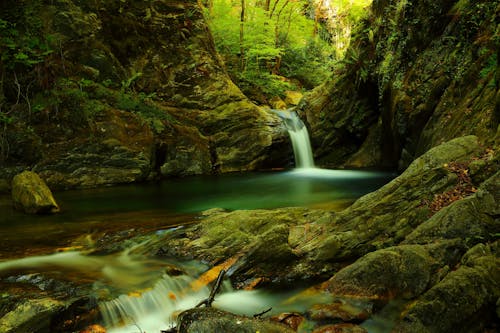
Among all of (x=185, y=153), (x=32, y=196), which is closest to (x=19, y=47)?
(x=32, y=196)

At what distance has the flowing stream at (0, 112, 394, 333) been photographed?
4.19 metres

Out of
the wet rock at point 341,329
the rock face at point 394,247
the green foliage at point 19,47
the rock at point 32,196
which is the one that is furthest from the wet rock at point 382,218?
the green foliage at point 19,47

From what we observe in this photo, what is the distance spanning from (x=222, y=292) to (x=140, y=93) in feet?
Answer: 40.3

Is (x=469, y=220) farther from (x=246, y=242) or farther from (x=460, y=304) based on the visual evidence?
(x=246, y=242)

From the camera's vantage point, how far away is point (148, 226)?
698 centimetres

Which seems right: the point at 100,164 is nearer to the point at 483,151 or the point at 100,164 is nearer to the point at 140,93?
the point at 140,93

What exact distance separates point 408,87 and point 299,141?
643 cm

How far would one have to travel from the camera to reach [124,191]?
11.2m

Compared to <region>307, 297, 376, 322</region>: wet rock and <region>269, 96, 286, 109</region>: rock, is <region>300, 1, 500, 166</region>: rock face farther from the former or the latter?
<region>269, 96, 286, 109</region>: rock

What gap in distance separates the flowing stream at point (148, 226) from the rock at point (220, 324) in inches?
32.1

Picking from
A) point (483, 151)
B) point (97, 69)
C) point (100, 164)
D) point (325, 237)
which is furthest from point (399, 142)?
point (97, 69)

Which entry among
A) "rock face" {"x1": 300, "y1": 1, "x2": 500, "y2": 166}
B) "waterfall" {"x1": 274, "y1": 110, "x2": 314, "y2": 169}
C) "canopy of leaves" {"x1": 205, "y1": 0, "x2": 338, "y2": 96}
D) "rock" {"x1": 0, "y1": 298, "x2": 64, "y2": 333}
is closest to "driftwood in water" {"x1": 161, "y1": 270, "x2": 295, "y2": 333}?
"rock" {"x1": 0, "y1": 298, "x2": 64, "y2": 333}

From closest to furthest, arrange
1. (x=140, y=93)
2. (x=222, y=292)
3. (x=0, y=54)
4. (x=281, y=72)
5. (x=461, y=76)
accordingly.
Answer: (x=222, y=292) → (x=461, y=76) → (x=0, y=54) → (x=140, y=93) → (x=281, y=72)

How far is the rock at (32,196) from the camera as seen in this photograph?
823cm
